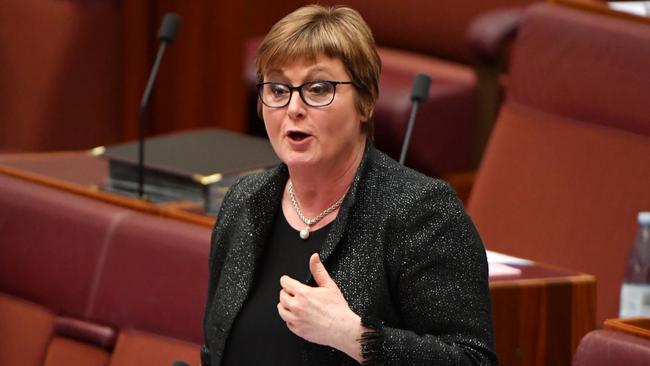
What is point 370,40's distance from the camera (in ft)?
2.49

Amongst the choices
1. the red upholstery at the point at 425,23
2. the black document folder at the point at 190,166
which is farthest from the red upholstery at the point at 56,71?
the black document folder at the point at 190,166

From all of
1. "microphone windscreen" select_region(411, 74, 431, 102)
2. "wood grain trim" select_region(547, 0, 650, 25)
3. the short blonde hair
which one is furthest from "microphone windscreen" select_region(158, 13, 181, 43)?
the short blonde hair

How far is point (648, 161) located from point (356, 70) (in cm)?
58

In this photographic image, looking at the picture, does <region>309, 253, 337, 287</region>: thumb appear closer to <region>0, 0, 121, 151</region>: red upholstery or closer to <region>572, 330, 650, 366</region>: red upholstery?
<region>572, 330, 650, 366</region>: red upholstery

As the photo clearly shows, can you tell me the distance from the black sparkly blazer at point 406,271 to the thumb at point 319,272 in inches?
1.2

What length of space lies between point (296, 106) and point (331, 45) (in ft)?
0.13

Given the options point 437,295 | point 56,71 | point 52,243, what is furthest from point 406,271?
point 56,71

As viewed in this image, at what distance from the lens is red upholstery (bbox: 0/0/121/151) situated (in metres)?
1.79

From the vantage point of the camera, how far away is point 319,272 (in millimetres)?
705

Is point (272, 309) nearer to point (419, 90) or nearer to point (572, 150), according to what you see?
point (419, 90)

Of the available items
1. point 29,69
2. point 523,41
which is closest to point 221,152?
point 523,41

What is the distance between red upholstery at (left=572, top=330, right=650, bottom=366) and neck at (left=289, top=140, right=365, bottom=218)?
0.63 ft

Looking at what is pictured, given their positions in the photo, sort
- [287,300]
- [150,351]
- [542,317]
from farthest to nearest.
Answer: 1. [150,351]
2. [542,317]
3. [287,300]

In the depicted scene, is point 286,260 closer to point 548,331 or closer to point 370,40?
point 370,40
